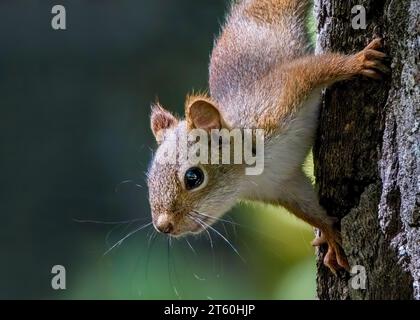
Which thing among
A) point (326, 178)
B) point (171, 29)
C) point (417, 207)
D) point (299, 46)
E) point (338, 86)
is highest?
point (171, 29)

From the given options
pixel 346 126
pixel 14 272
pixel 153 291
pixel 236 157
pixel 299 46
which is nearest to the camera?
pixel 346 126

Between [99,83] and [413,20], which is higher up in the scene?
[99,83]

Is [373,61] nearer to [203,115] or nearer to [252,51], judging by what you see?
[203,115]

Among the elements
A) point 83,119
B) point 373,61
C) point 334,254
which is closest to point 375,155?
point 373,61

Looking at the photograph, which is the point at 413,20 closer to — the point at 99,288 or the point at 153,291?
the point at 153,291

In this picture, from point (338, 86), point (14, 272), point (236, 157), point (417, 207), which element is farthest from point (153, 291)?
point (417, 207)

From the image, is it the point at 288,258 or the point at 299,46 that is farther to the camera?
the point at 288,258

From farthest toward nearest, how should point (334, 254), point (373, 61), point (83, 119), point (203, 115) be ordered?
1. point (83, 119)
2. point (203, 115)
3. point (334, 254)
4. point (373, 61)

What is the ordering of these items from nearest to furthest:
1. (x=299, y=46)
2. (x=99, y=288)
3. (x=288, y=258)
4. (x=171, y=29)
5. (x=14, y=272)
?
(x=299, y=46)
(x=288, y=258)
(x=99, y=288)
(x=14, y=272)
(x=171, y=29)
